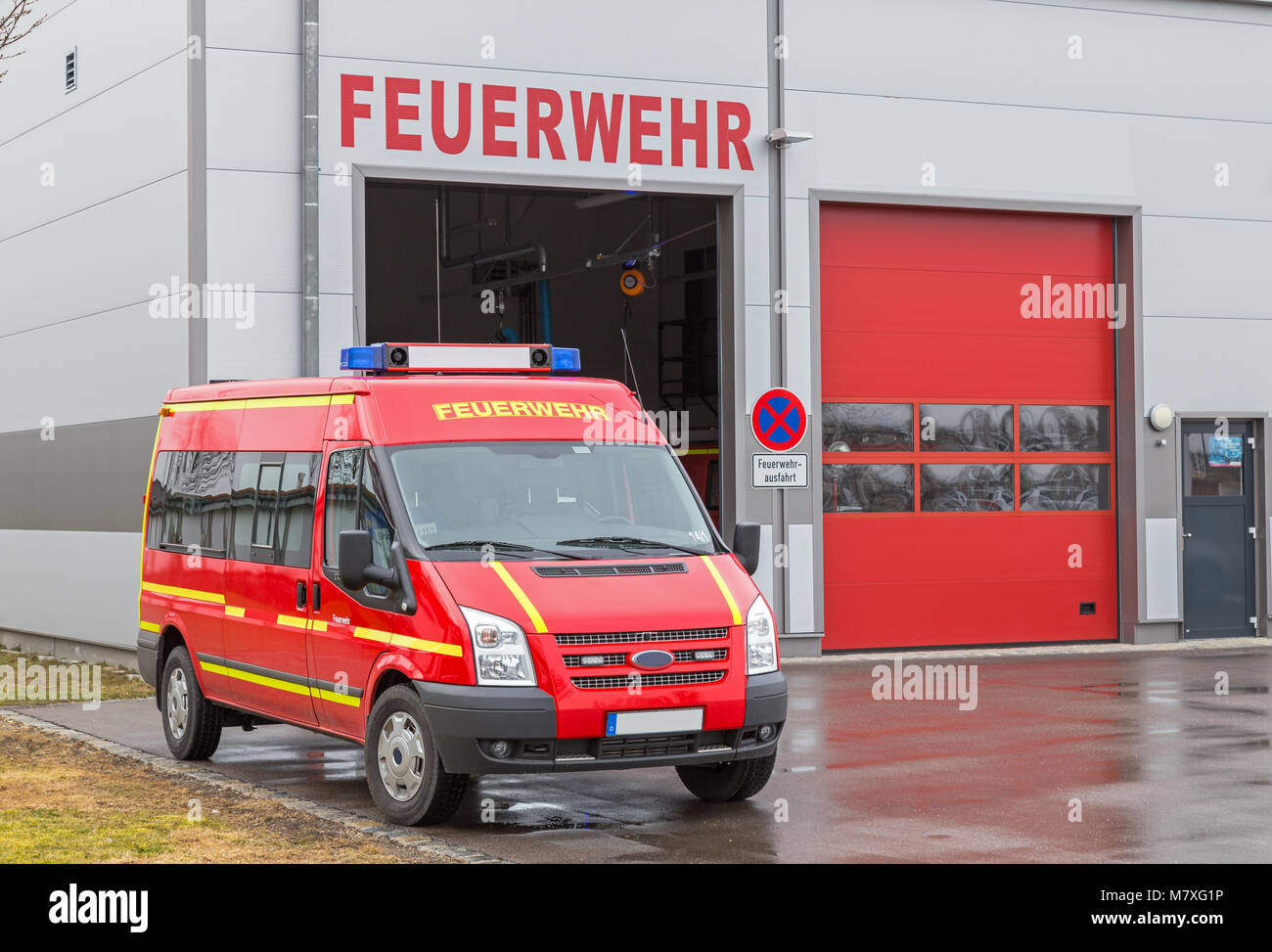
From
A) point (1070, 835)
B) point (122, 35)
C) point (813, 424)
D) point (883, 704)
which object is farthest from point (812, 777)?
point (122, 35)

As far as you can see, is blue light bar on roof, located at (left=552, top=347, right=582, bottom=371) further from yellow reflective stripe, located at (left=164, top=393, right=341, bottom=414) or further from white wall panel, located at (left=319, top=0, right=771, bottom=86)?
white wall panel, located at (left=319, top=0, right=771, bottom=86)

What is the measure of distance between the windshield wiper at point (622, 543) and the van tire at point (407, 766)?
121 centimetres

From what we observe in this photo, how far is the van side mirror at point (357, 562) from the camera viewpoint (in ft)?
30.7

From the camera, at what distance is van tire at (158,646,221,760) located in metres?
11.8

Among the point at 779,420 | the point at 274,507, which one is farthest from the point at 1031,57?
the point at 274,507

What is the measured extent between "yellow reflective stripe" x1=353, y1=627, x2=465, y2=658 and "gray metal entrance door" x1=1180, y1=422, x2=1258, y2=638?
1417cm

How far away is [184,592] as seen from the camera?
12.0m

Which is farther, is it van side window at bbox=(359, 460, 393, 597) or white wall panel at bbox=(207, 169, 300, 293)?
white wall panel at bbox=(207, 169, 300, 293)

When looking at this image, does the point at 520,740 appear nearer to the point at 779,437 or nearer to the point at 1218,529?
the point at 779,437

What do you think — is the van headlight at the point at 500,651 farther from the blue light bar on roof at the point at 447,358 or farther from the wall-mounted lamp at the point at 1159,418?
the wall-mounted lamp at the point at 1159,418
